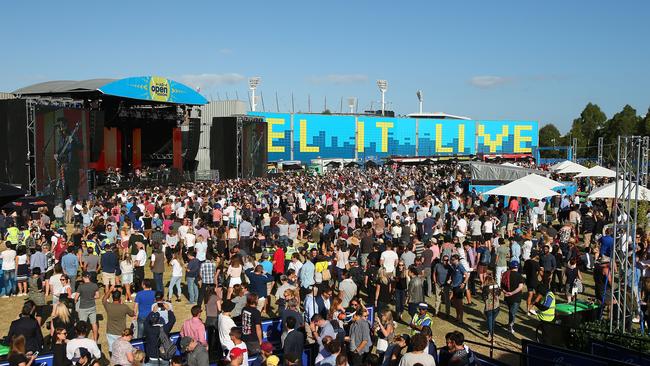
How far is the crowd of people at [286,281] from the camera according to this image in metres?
6.90

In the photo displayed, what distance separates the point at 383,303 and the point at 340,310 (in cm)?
245

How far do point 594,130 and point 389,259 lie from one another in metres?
69.8

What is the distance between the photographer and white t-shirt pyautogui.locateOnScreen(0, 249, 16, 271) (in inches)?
428

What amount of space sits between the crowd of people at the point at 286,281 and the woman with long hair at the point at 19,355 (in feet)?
0.05

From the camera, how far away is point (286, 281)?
872 cm

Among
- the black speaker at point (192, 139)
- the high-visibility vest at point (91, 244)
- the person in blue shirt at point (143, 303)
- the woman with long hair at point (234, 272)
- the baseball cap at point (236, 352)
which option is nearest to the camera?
the baseball cap at point (236, 352)

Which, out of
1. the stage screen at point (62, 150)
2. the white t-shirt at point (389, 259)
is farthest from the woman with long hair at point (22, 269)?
the stage screen at point (62, 150)

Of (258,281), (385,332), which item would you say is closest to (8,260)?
(258,281)

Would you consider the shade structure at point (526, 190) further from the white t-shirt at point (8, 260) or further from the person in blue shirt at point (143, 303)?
the white t-shirt at point (8, 260)

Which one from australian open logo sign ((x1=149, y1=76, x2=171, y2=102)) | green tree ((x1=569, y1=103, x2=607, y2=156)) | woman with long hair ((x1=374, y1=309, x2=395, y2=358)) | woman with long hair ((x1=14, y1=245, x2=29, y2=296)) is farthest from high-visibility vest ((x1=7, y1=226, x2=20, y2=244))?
green tree ((x1=569, y1=103, x2=607, y2=156))

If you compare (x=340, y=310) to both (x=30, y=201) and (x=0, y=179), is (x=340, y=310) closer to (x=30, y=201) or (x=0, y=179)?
(x=30, y=201)

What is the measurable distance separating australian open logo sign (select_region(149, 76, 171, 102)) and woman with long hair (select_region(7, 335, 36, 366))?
84.6ft

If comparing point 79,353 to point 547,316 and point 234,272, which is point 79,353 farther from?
point 547,316

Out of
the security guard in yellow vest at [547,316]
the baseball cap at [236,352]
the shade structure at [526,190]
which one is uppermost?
the shade structure at [526,190]
